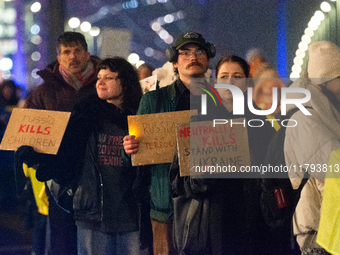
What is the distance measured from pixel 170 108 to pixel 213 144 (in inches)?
16.7

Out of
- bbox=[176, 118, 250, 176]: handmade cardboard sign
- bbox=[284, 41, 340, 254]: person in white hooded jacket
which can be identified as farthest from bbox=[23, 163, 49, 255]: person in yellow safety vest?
bbox=[284, 41, 340, 254]: person in white hooded jacket

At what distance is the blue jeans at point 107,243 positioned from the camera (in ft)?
8.45

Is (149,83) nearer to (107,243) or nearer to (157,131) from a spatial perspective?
(157,131)

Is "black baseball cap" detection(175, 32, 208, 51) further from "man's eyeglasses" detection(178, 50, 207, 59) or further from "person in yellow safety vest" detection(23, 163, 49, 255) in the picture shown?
"person in yellow safety vest" detection(23, 163, 49, 255)

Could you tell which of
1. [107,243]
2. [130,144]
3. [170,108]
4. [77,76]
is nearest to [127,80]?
[170,108]

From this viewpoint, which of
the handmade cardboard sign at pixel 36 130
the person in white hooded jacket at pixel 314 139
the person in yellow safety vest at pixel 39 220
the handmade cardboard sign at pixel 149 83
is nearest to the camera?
the person in white hooded jacket at pixel 314 139

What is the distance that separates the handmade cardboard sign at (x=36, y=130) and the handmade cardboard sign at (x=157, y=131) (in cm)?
55

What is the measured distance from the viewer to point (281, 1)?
141 inches

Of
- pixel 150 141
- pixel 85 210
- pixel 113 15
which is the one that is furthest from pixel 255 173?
pixel 113 15

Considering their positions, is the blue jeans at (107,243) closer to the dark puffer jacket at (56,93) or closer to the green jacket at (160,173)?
the green jacket at (160,173)

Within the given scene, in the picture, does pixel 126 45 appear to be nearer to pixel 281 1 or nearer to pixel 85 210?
pixel 281 1

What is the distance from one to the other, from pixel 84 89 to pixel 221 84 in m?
1.21

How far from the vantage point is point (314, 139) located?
7.38 feet

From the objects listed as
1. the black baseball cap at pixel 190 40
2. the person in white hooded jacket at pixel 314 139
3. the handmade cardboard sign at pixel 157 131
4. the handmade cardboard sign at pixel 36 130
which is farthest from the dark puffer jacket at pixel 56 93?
the person in white hooded jacket at pixel 314 139
